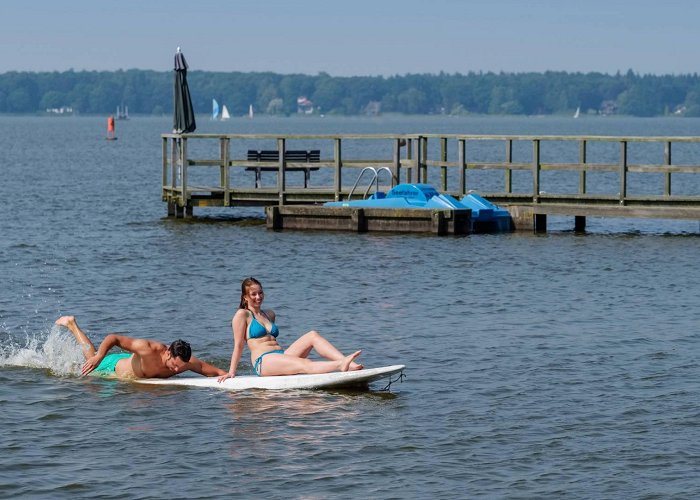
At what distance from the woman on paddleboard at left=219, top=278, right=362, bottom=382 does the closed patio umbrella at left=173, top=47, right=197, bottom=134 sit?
19681mm

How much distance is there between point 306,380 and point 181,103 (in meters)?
20.7

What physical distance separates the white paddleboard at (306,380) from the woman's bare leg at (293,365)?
0.18ft

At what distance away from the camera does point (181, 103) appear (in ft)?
110

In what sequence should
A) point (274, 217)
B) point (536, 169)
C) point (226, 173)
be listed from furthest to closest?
1. point (226, 173)
2. point (274, 217)
3. point (536, 169)

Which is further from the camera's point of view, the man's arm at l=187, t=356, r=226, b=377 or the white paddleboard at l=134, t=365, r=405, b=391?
the man's arm at l=187, t=356, r=226, b=377

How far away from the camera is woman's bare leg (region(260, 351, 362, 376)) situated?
13750 millimetres

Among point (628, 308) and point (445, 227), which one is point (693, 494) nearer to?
point (628, 308)

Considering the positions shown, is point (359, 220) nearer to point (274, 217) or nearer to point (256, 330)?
point (274, 217)

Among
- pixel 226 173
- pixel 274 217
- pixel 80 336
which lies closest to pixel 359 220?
pixel 274 217

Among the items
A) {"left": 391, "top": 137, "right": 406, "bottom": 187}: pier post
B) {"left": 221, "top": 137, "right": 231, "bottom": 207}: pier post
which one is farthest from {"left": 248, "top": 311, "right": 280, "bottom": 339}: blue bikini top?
{"left": 221, "top": 137, "right": 231, "bottom": 207}: pier post

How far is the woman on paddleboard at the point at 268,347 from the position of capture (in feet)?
44.9

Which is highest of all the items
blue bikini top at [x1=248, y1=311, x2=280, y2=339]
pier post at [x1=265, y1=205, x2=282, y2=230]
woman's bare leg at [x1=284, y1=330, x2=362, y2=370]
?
pier post at [x1=265, y1=205, x2=282, y2=230]

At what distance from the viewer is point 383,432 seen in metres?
12.4

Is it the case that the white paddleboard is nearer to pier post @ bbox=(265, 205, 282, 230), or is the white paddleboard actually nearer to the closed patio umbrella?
pier post @ bbox=(265, 205, 282, 230)
